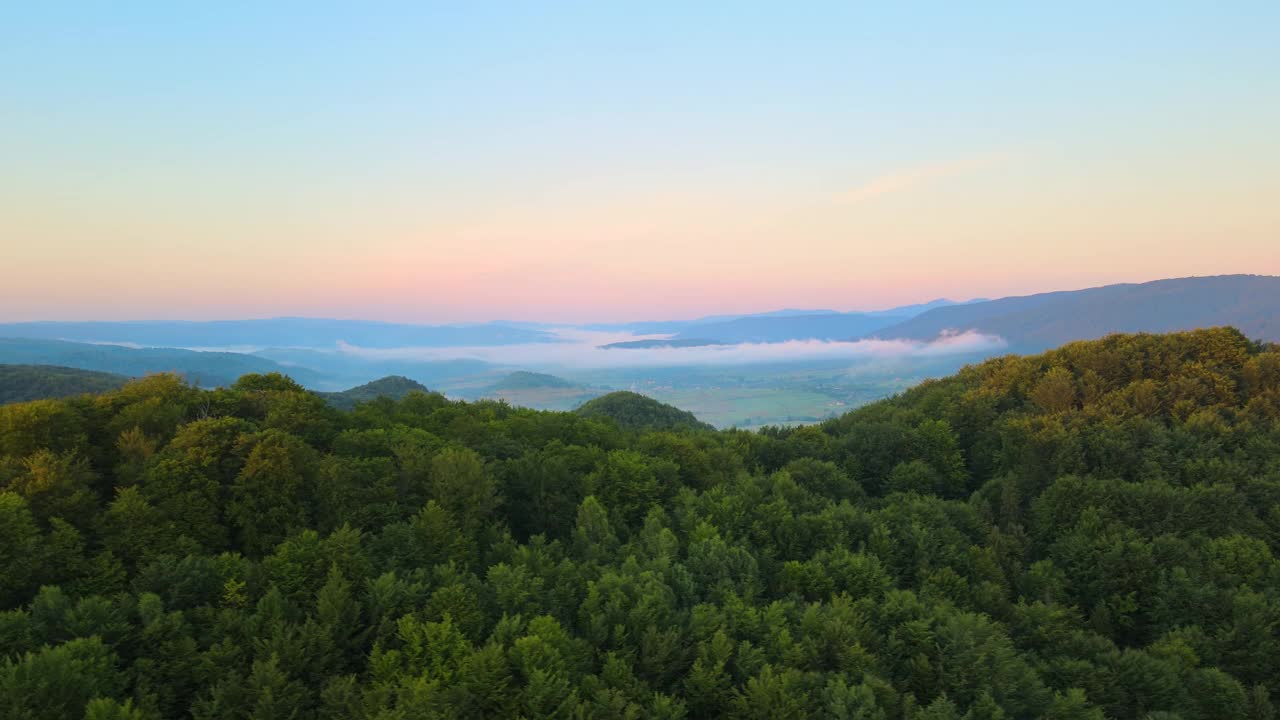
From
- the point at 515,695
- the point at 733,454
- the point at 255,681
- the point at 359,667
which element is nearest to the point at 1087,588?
the point at 733,454

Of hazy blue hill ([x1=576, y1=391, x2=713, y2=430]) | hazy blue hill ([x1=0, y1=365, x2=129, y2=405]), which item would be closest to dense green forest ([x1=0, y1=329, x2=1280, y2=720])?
hazy blue hill ([x1=576, y1=391, x2=713, y2=430])

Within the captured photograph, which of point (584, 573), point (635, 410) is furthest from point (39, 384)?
point (584, 573)

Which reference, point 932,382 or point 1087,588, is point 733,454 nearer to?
point 1087,588

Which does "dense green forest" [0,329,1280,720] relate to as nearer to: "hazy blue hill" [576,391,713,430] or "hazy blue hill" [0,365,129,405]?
"hazy blue hill" [576,391,713,430]

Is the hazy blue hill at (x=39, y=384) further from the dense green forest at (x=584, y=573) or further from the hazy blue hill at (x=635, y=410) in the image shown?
the dense green forest at (x=584, y=573)

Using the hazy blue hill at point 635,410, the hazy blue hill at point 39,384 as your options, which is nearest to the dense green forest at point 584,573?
the hazy blue hill at point 635,410

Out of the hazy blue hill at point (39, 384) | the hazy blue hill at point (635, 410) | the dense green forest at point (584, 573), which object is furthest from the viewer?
the hazy blue hill at point (39, 384)
